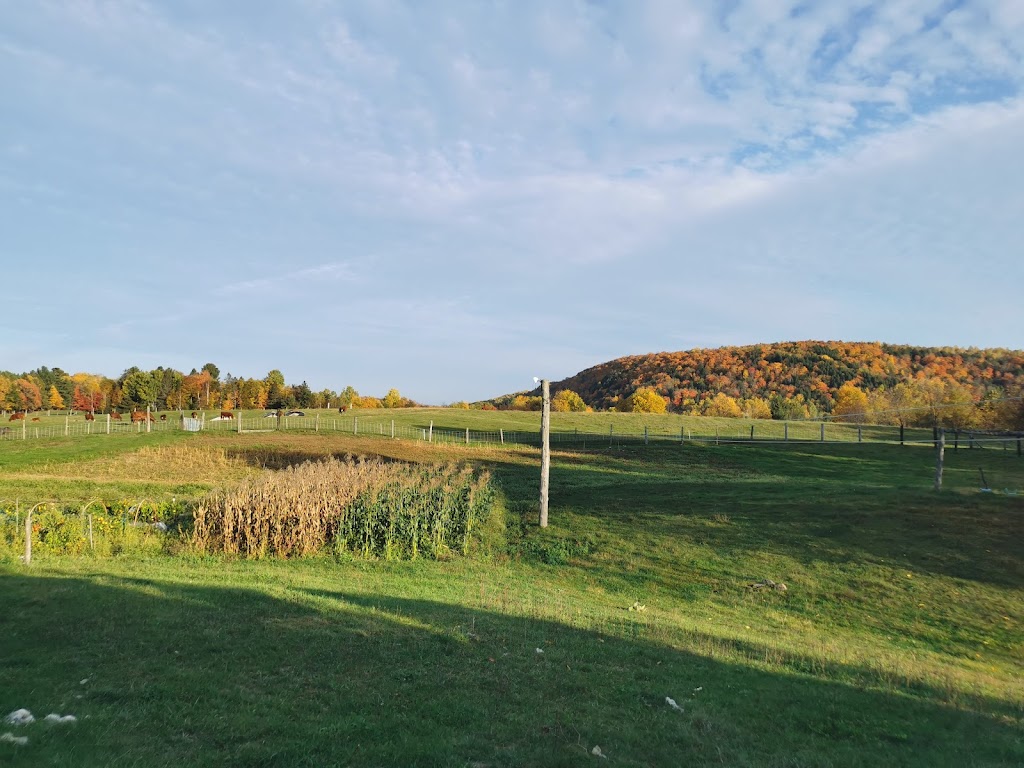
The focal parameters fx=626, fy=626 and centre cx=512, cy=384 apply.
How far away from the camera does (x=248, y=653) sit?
9.13 meters

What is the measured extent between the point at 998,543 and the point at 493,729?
19262 mm

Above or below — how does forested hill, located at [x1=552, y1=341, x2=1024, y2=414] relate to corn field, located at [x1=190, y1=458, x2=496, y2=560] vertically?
above

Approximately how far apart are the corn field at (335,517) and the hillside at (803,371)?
10587 cm

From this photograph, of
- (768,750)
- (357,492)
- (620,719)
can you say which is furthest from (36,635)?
(357,492)

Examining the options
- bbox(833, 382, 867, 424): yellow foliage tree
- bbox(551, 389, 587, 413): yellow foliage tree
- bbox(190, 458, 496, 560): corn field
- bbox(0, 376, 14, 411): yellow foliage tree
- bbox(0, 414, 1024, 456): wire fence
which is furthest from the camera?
bbox(551, 389, 587, 413): yellow foliage tree

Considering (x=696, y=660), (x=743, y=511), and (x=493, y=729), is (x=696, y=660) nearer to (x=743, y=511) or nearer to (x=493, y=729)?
(x=493, y=729)

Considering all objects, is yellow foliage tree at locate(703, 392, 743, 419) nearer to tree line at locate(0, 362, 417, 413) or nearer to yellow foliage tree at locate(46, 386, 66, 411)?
tree line at locate(0, 362, 417, 413)

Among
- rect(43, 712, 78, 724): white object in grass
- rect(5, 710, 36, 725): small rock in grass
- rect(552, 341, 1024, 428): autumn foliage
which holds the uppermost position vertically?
rect(552, 341, 1024, 428): autumn foliage

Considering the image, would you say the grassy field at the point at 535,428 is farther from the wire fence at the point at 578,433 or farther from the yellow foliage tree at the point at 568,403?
the yellow foliage tree at the point at 568,403

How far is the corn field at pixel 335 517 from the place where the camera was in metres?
20.8

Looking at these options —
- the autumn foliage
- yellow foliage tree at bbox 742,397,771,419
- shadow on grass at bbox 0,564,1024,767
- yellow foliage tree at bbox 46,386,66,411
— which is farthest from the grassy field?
yellow foliage tree at bbox 46,386,66,411

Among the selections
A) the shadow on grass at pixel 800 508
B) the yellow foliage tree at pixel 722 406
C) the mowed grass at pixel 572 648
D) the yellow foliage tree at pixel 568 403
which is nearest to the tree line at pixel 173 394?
the yellow foliage tree at pixel 568 403

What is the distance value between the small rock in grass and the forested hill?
131150 mm

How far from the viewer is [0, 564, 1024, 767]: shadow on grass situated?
6.32m
